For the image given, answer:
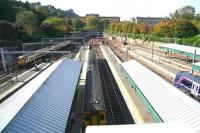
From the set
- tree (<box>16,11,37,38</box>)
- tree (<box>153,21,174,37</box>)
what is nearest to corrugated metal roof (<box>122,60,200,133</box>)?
tree (<box>153,21,174,37</box>)

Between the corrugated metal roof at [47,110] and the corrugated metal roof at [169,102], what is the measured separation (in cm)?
732

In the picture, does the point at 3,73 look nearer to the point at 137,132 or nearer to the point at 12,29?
the point at 12,29

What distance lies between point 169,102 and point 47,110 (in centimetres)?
974

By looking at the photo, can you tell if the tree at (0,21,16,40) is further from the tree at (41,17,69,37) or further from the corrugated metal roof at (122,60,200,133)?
the corrugated metal roof at (122,60,200,133)

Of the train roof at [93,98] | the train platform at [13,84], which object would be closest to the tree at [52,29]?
the train platform at [13,84]

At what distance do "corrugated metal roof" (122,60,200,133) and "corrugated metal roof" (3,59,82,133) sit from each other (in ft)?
24.0

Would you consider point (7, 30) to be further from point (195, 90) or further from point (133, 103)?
point (195, 90)

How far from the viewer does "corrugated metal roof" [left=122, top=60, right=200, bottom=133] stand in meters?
17.5

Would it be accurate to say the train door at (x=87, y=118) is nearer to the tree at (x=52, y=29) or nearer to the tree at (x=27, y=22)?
the tree at (x=27, y=22)

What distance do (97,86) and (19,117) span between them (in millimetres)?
13620

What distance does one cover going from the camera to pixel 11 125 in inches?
574

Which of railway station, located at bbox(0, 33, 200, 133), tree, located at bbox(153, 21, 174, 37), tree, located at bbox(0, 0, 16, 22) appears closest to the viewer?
railway station, located at bbox(0, 33, 200, 133)

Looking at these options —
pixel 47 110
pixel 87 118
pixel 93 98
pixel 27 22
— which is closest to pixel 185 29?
pixel 27 22

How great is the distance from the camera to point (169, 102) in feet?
70.0
